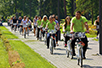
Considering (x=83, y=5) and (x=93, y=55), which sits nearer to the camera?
(x=93, y=55)

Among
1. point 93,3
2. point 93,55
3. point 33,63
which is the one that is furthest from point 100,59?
point 93,3

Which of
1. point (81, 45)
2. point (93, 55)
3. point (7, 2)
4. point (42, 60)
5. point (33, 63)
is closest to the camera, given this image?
point (81, 45)

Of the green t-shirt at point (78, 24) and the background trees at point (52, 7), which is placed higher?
the background trees at point (52, 7)

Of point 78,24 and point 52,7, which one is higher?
point 52,7

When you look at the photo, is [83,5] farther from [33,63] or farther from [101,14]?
[33,63]

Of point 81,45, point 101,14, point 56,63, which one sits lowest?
point 56,63

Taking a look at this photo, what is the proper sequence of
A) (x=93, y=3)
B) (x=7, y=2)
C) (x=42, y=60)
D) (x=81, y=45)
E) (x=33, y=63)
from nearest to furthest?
(x=81, y=45) < (x=33, y=63) < (x=42, y=60) < (x=93, y=3) < (x=7, y=2)

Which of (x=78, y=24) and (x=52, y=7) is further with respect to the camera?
(x=52, y=7)

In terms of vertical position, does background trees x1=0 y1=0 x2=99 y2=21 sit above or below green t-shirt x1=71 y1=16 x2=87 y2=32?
above

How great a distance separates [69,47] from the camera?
11.5 meters

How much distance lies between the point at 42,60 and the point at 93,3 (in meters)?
32.0

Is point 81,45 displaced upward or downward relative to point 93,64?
upward

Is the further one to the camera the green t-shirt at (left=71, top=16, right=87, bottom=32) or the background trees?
the background trees

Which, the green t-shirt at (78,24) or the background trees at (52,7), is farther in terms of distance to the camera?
the background trees at (52,7)
